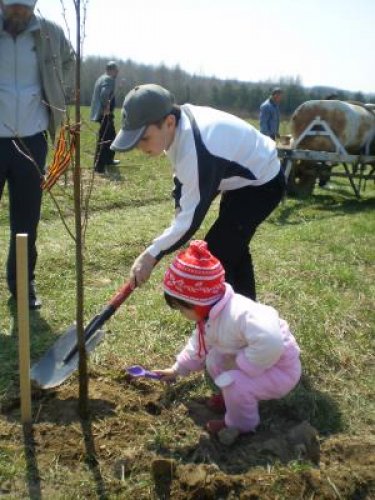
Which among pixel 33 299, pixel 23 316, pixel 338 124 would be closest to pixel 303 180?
pixel 338 124

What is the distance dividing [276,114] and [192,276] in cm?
1042

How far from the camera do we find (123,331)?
3.88 m

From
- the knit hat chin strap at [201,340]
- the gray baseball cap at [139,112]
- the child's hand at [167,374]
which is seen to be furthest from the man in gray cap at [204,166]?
the child's hand at [167,374]

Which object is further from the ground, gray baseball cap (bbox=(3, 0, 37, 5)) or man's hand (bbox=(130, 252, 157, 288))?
gray baseball cap (bbox=(3, 0, 37, 5))

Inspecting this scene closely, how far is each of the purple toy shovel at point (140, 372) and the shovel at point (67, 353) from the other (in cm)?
26

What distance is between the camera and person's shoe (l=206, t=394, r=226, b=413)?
119 inches

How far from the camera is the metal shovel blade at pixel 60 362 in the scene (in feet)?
9.72

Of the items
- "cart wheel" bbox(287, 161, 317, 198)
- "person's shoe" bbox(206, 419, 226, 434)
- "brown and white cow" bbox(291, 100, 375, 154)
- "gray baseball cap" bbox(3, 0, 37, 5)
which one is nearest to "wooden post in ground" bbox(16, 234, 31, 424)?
"person's shoe" bbox(206, 419, 226, 434)

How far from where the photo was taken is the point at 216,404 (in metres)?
3.02

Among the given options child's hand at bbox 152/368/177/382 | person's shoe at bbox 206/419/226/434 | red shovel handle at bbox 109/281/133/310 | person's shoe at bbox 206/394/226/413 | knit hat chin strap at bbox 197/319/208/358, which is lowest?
person's shoe at bbox 206/394/226/413

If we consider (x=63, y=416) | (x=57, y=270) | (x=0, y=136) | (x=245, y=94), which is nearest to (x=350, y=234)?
(x=57, y=270)

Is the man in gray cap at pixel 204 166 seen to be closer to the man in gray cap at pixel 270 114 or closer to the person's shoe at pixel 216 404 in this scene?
the person's shoe at pixel 216 404

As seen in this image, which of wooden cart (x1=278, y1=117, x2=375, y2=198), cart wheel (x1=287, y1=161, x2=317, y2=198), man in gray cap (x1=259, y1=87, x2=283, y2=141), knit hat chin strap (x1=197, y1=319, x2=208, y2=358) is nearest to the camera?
knit hat chin strap (x1=197, y1=319, x2=208, y2=358)

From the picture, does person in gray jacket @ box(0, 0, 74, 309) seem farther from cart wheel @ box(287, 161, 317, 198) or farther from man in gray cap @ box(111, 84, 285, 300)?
cart wheel @ box(287, 161, 317, 198)
